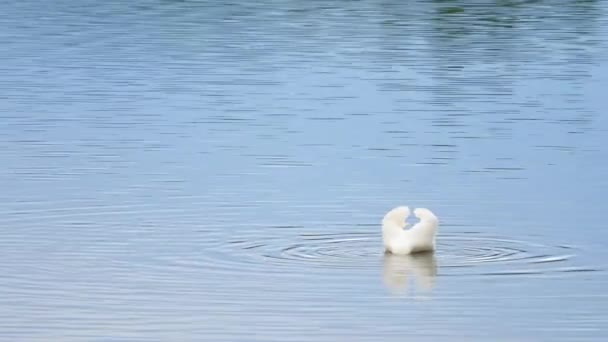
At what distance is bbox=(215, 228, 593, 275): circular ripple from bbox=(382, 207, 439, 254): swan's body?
5.2 inches

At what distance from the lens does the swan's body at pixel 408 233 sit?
16.2 metres

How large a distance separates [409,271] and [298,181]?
14.7ft

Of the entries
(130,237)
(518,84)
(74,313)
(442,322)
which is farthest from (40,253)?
(518,84)

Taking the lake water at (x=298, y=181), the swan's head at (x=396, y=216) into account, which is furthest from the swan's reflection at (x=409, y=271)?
the swan's head at (x=396, y=216)

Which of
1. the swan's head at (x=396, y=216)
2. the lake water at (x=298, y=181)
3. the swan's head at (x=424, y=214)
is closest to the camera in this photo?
the lake water at (x=298, y=181)

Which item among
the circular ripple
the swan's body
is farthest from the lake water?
the swan's body

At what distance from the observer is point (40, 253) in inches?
648

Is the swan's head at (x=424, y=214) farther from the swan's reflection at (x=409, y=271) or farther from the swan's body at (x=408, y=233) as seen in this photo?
the swan's reflection at (x=409, y=271)

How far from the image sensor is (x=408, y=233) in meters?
16.4

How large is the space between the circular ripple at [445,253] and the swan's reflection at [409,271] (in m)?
0.07

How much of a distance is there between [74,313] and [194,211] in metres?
4.18

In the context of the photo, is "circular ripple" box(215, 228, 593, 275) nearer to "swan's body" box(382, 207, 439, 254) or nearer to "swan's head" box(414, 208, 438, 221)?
"swan's body" box(382, 207, 439, 254)

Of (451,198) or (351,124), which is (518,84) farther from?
(451,198)

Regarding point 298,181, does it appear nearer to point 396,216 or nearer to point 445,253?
point 445,253
